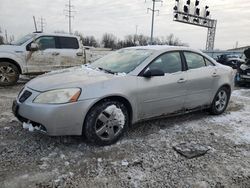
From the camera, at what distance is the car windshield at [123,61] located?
166 inches

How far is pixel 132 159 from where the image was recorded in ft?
11.3

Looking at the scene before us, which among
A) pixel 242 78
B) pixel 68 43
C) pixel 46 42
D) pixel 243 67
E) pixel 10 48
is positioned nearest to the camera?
pixel 10 48

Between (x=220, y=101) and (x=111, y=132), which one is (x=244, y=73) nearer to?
(x=220, y=101)

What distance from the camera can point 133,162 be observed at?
132 inches

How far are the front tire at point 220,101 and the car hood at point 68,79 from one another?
2.68 metres

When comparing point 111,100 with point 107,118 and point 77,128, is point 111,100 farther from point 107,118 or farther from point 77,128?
point 77,128

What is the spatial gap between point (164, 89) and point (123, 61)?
2.91ft

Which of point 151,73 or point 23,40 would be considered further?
point 23,40

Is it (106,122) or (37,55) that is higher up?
(37,55)

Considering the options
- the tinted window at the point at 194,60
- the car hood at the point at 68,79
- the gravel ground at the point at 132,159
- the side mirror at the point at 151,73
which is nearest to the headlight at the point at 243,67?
the tinted window at the point at 194,60

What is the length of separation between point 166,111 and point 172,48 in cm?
121

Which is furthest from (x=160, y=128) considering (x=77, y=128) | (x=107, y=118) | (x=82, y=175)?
(x=82, y=175)

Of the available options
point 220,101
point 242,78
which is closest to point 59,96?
point 220,101

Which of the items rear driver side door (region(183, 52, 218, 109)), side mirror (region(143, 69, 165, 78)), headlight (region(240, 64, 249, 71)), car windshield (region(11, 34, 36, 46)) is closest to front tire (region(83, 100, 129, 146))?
side mirror (region(143, 69, 165, 78))
